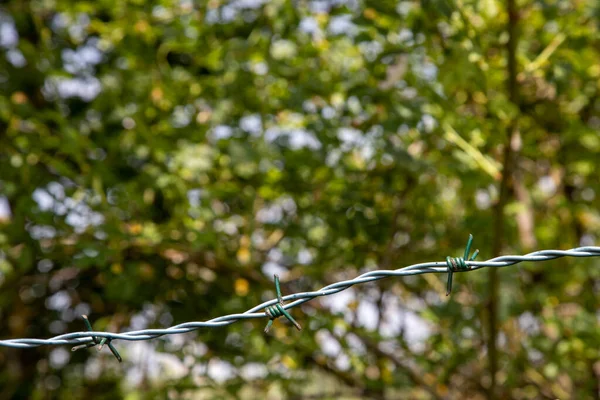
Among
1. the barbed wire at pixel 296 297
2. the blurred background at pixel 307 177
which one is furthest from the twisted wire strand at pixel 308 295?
the blurred background at pixel 307 177

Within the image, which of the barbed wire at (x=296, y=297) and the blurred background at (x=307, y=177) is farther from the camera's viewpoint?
the blurred background at (x=307, y=177)

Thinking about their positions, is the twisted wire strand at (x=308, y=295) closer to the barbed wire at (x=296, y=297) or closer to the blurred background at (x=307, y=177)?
the barbed wire at (x=296, y=297)

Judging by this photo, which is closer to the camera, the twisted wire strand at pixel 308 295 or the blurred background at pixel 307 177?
the twisted wire strand at pixel 308 295

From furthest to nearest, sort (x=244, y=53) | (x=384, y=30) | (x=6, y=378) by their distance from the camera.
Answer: (x=6, y=378), (x=244, y=53), (x=384, y=30)

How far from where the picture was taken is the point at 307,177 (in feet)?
9.69

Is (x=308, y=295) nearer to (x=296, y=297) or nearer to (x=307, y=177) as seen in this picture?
(x=296, y=297)

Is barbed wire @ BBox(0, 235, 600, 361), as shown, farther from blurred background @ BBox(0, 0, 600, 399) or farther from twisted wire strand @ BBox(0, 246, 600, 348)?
blurred background @ BBox(0, 0, 600, 399)

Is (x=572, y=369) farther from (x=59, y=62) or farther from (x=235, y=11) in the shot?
(x=59, y=62)

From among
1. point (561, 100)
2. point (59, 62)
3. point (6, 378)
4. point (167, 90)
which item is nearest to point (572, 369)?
point (561, 100)

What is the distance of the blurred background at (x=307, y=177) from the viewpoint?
2.54 metres

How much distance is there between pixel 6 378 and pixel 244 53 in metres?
2.17

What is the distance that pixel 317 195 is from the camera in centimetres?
296

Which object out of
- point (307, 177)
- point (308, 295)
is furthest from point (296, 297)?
point (307, 177)

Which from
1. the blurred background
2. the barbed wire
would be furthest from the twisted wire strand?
the blurred background
